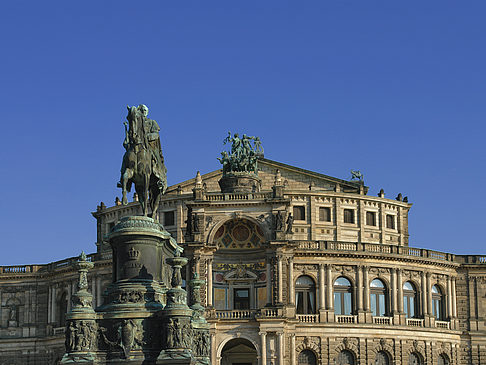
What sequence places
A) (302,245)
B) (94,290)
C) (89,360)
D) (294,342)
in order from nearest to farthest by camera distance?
1. (89,360)
2. (294,342)
3. (302,245)
4. (94,290)

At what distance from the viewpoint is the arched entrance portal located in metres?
78.9

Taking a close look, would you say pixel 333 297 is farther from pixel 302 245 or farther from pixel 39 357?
pixel 39 357

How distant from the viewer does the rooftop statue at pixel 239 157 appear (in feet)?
274

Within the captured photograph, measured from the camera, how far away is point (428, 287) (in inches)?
3282

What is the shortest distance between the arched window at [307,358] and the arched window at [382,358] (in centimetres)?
591

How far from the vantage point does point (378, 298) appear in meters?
81.2

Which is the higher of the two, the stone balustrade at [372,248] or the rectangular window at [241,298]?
the stone balustrade at [372,248]

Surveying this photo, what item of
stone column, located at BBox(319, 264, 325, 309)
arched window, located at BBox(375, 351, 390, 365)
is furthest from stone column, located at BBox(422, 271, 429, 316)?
stone column, located at BBox(319, 264, 325, 309)

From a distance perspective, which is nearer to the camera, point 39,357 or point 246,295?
point 246,295

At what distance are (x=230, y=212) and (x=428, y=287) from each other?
68.8ft

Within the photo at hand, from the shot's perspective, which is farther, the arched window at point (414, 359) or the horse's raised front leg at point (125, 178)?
the arched window at point (414, 359)

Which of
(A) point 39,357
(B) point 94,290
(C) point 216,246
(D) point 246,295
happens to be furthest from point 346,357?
(A) point 39,357

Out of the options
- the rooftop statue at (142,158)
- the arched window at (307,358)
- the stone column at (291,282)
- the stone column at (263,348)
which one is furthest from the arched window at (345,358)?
the rooftop statue at (142,158)

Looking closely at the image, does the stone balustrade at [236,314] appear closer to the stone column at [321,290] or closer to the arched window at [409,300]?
the stone column at [321,290]
